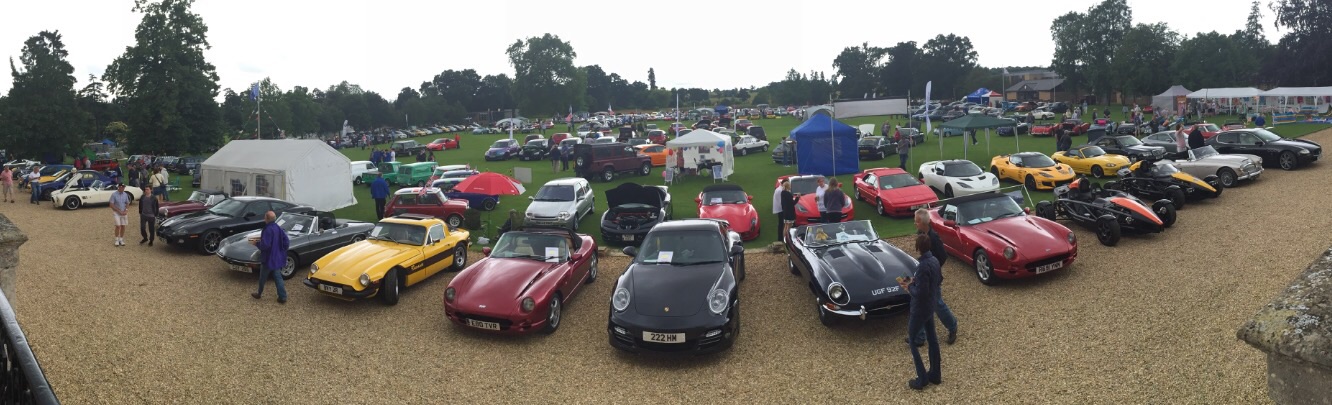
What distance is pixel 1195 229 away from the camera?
12.1m

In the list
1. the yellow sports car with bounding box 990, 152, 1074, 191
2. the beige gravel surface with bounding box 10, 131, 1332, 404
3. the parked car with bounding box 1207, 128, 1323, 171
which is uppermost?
the parked car with bounding box 1207, 128, 1323, 171

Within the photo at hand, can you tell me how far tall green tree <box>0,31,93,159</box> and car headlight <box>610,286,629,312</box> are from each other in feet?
153

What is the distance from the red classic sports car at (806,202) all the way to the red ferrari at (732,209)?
37.4 inches

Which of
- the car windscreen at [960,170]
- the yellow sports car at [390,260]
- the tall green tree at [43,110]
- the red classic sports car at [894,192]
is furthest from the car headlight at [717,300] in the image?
the tall green tree at [43,110]

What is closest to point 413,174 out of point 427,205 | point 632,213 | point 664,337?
point 427,205

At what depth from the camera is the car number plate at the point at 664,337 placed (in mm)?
7617

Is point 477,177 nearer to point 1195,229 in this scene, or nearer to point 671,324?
point 671,324

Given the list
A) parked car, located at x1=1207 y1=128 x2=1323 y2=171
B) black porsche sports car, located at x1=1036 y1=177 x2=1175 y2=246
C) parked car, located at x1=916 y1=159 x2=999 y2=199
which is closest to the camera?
black porsche sports car, located at x1=1036 y1=177 x2=1175 y2=246

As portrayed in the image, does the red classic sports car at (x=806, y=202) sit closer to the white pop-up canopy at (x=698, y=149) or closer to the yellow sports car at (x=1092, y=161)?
the white pop-up canopy at (x=698, y=149)

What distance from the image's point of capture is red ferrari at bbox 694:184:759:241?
1527 centimetres

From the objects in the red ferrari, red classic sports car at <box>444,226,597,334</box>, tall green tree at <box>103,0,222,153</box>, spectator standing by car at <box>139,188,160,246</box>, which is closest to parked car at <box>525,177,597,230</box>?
the red ferrari

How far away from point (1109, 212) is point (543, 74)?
278ft

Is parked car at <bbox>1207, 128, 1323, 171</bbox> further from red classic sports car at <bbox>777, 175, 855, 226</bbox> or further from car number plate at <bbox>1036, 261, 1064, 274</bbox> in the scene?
car number plate at <bbox>1036, 261, 1064, 274</bbox>

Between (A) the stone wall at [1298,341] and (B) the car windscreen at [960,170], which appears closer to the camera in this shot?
(A) the stone wall at [1298,341]
